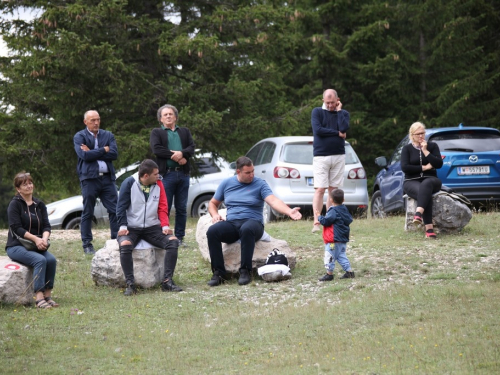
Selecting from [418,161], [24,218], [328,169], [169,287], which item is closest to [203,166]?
[328,169]

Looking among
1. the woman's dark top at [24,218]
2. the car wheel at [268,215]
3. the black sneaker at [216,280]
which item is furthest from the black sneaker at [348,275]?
the car wheel at [268,215]

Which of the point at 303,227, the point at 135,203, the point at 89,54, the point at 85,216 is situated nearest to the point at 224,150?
the point at 89,54

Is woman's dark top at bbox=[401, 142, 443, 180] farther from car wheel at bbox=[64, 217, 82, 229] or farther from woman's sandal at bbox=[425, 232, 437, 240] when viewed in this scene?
car wheel at bbox=[64, 217, 82, 229]

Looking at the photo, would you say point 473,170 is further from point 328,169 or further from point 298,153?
point 298,153

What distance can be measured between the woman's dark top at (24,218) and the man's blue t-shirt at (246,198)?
87.5 inches

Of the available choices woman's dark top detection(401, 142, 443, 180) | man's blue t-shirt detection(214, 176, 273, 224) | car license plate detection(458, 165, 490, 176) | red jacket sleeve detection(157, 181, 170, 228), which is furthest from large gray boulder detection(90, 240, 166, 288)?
car license plate detection(458, 165, 490, 176)

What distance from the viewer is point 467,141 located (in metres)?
14.0

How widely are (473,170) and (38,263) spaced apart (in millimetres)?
8418

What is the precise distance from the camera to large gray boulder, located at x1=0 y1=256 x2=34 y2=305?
8227 millimetres

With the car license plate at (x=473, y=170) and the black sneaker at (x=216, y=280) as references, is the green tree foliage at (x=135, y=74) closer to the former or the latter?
the car license plate at (x=473, y=170)

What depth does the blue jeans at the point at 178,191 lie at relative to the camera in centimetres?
1088

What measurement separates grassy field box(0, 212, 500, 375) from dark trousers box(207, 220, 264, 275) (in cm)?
29

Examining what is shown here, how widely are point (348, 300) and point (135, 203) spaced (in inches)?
109

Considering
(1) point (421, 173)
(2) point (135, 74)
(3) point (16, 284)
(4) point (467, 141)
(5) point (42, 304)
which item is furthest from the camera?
(2) point (135, 74)
